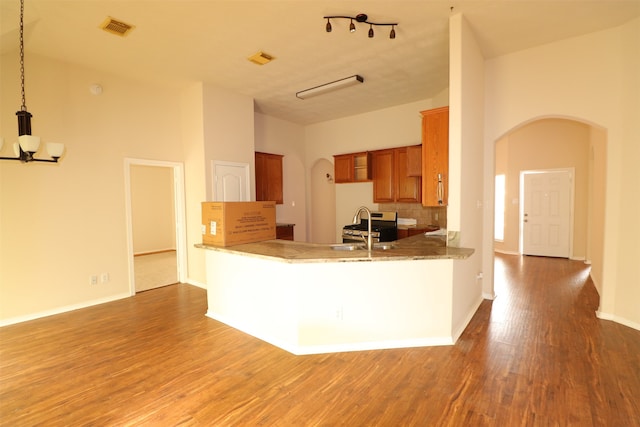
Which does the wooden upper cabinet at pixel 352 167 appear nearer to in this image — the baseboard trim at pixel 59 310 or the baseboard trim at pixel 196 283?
the baseboard trim at pixel 196 283

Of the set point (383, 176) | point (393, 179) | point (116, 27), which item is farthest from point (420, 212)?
point (116, 27)

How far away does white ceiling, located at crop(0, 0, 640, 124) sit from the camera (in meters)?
2.85

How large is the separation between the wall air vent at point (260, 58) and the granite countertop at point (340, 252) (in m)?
2.33

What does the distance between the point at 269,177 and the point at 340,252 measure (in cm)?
380

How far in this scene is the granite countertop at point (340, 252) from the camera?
8.77 feet

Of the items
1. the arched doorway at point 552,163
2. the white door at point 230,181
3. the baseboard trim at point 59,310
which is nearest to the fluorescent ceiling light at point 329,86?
the white door at point 230,181

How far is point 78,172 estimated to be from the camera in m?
4.03

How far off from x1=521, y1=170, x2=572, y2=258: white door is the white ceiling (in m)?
4.13

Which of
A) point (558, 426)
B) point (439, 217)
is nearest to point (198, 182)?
point (439, 217)

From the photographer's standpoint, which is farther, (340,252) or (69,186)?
(69,186)

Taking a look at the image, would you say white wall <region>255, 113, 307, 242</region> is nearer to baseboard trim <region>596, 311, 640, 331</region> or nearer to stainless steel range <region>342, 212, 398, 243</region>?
stainless steel range <region>342, 212, 398, 243</region>

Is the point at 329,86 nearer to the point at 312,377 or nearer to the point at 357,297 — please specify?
the point at 357,297

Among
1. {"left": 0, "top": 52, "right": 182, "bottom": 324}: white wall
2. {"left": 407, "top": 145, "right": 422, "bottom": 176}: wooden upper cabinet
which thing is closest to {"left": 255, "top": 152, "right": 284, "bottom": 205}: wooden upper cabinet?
{"left": 0, "top": 52, "right": 182, "bottom": 324}: white wall

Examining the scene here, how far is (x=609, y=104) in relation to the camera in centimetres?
336
